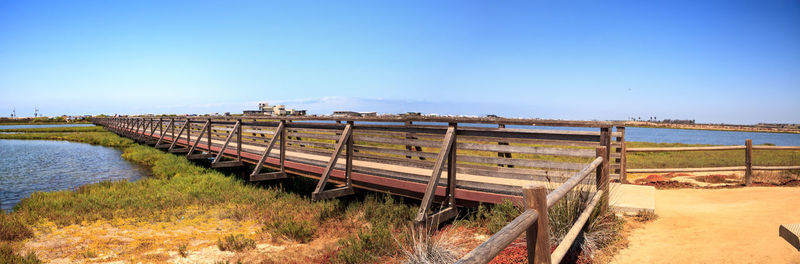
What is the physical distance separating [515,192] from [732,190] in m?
7.01

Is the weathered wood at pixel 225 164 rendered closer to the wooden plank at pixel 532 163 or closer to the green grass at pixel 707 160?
the wooden plank at pixel 532 163

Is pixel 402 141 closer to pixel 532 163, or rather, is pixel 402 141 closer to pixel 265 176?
pixel 532 163

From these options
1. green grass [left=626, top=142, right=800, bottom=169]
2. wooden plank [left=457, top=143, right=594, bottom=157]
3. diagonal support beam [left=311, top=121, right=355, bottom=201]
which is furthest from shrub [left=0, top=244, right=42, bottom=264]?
green grass [left=626, top=142, right=800, bottom=169]

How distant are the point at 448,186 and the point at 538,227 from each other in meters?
3.69

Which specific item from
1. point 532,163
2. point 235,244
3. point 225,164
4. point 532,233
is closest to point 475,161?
point 532,163

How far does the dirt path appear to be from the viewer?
183 inches

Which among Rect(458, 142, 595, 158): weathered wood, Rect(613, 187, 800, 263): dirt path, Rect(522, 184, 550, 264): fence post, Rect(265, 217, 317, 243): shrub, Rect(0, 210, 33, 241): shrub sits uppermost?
Rect(458, 142, 595, 158): weathered wood

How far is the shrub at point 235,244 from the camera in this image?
275 inches

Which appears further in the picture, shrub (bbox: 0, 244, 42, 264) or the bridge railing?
shrub (bbox: 0, 244, 42, 264)

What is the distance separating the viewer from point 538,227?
2975 mm

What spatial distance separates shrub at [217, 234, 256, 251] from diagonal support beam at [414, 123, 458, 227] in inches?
124

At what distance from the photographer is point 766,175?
12531 mm

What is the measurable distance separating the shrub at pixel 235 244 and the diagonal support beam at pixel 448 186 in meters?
3.14

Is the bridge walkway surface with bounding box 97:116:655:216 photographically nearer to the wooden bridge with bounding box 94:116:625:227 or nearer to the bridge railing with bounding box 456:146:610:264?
the wooden bridge with bounding box 94:116:625:227
